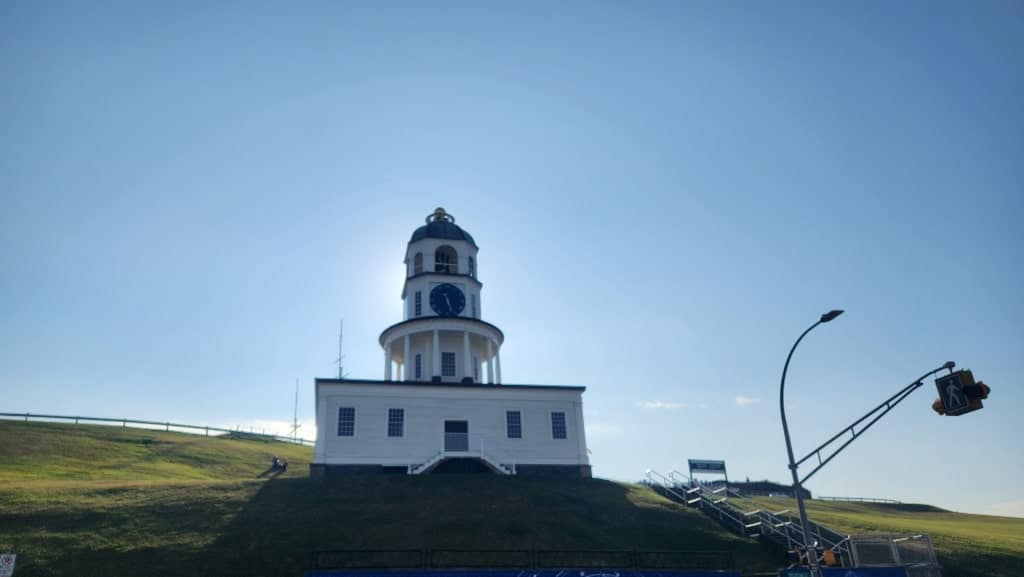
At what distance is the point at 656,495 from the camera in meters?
40.9

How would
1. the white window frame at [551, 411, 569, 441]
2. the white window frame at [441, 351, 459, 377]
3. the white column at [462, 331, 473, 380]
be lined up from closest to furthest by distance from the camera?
the white window frame at [551, 411, 569, 441], the white column at [462, 331, 473, 380], the white window frame at [441, 351, 459, 377]

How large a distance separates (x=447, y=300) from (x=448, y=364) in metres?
4.73

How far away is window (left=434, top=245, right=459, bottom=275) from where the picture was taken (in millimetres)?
50844

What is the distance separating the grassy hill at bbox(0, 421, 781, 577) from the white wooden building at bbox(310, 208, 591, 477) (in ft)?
10.5

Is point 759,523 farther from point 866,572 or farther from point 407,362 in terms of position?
point 407,362

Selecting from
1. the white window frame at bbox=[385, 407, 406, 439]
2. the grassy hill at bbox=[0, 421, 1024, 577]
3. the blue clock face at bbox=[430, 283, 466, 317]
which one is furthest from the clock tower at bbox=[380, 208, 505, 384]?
the grassy hill at bbox=[0, 421, 1024, 577]

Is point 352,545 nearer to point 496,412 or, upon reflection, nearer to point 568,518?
point 568,518

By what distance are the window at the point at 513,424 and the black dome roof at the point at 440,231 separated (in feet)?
49.4

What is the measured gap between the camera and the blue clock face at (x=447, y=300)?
48312 millimetres

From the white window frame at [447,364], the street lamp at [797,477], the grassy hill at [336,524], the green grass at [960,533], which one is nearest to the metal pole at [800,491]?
the street lamp at [797,477]

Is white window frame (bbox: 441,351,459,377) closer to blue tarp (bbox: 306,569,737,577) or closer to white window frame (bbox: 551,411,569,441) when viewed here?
white window frame (bbox: 551,411,569,441)

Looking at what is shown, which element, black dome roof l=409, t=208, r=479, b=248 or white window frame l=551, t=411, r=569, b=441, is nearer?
white window frame l=551, t=411, r=569, b=441

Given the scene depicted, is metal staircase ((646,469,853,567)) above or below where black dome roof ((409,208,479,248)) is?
below

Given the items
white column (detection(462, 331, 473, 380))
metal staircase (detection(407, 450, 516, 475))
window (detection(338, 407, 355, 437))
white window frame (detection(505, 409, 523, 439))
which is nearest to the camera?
metal staircase (detection(407, 450, 516, 475))
